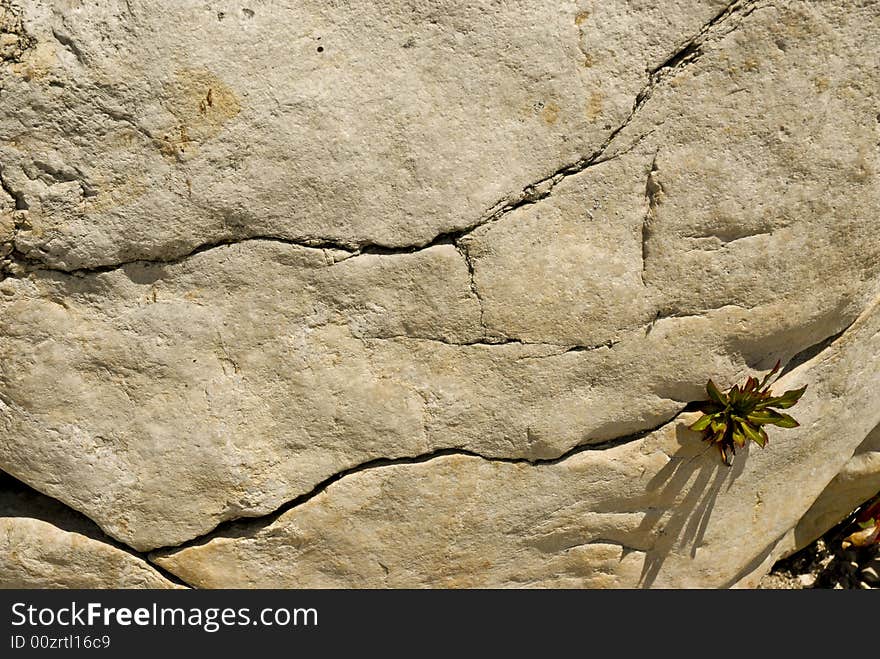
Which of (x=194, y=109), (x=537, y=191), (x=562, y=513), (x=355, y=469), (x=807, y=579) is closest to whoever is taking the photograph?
(x=194, y=109)

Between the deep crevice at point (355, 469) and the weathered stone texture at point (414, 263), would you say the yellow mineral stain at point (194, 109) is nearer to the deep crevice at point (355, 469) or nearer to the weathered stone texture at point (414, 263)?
the weathered stone texture at point (414, 263)

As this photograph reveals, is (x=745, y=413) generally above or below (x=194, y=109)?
below

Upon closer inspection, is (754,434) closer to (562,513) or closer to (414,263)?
(562,513)

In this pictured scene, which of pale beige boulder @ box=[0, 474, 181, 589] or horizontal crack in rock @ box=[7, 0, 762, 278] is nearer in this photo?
horizontal crack in rock @ box=[7, 0, 762, 278]

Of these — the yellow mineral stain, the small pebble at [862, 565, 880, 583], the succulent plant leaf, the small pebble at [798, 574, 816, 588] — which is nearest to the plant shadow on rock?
the succulent plant leaf

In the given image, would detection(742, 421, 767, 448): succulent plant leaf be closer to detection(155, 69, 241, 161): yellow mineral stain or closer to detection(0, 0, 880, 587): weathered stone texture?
detection(0, 0, 880, 587): weathered stone texture

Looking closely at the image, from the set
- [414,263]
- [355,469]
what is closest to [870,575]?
[355,469]
